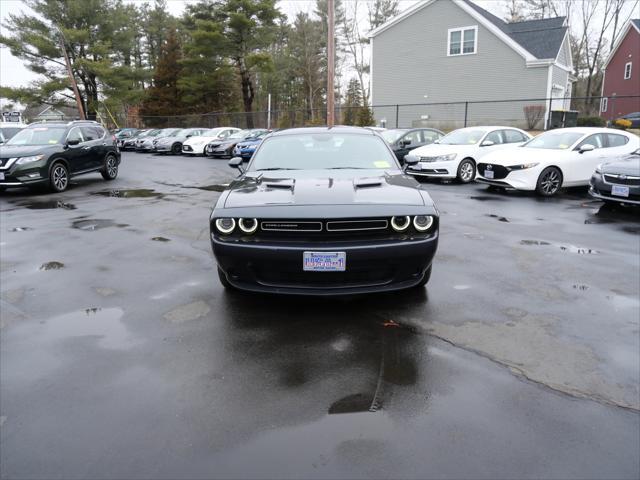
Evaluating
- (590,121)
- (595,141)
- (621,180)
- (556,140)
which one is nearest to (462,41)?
(590,121)

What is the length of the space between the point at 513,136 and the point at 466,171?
194 centimetres

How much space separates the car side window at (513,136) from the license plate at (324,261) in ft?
37.5

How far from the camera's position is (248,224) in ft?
13.4

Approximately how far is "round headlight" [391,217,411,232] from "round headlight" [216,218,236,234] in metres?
1.27

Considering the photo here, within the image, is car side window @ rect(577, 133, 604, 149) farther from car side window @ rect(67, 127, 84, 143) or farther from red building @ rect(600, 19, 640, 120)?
red building @ rect(600, 19, 640, 120)

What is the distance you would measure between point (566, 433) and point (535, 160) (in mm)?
9302

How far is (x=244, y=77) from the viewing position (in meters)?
41.4

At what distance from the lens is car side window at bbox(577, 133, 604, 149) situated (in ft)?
36.8

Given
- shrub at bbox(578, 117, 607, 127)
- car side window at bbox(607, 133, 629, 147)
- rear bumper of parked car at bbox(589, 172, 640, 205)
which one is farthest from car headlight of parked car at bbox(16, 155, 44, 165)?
shrub at bbox(578, 117, 607, 127)

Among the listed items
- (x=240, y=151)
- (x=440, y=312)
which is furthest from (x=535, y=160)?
(x=240, y=151)

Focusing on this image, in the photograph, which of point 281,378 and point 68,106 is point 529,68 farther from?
point 68,106

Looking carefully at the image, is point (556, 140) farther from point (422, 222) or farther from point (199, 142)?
point (199, 142)

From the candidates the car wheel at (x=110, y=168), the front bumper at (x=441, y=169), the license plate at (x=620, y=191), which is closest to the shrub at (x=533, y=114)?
the front bumper at (x=441, y=169)

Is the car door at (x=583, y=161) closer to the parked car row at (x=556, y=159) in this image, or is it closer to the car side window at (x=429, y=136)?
the parked car row at (x=556, y=159)
